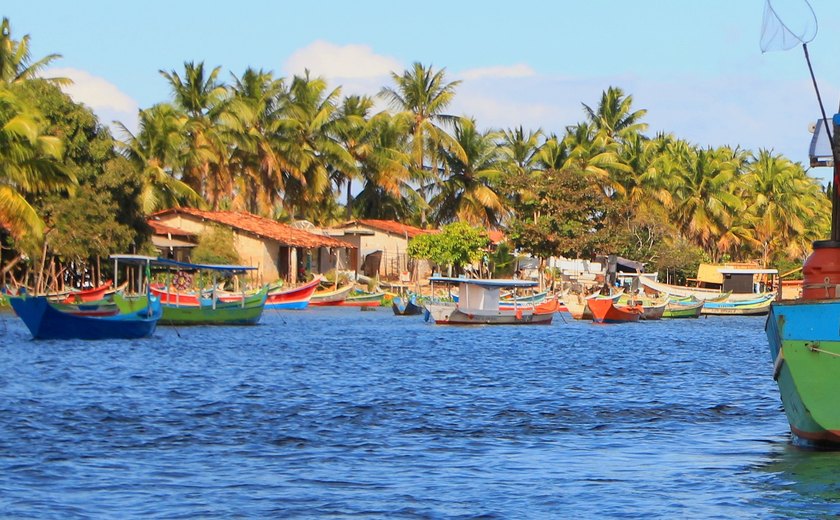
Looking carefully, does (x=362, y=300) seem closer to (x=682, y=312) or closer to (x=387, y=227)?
(x=387, y=227)

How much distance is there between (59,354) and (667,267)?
49488mm

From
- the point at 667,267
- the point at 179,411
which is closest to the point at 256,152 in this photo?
the point at 667,267

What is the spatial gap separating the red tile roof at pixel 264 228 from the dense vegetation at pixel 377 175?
201cm

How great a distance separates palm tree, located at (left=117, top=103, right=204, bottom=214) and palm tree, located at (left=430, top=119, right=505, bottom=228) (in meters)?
17.9

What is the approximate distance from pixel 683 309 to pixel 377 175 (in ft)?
63.5

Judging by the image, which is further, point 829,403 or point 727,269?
point 727,269

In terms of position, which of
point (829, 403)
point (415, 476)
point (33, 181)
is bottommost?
point (415, 476)

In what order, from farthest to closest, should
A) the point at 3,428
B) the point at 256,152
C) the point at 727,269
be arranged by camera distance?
the point at 727,269 → the point at 256,152 → the point at 3,428

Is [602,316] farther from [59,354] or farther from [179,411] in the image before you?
[179,411]

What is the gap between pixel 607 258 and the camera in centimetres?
6650

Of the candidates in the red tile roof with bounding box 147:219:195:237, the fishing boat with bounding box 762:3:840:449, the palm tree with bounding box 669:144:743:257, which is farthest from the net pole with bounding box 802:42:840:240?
the palm tree with bounding box 669:144:743:257

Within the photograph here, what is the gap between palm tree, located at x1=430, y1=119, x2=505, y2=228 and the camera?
245 ft

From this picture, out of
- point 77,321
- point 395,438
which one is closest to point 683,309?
point 77,321

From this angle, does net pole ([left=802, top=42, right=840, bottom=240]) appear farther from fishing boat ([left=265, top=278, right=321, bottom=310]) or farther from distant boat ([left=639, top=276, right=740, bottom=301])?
distant boat ([left=639, top=276, right=740, bottom=301])
